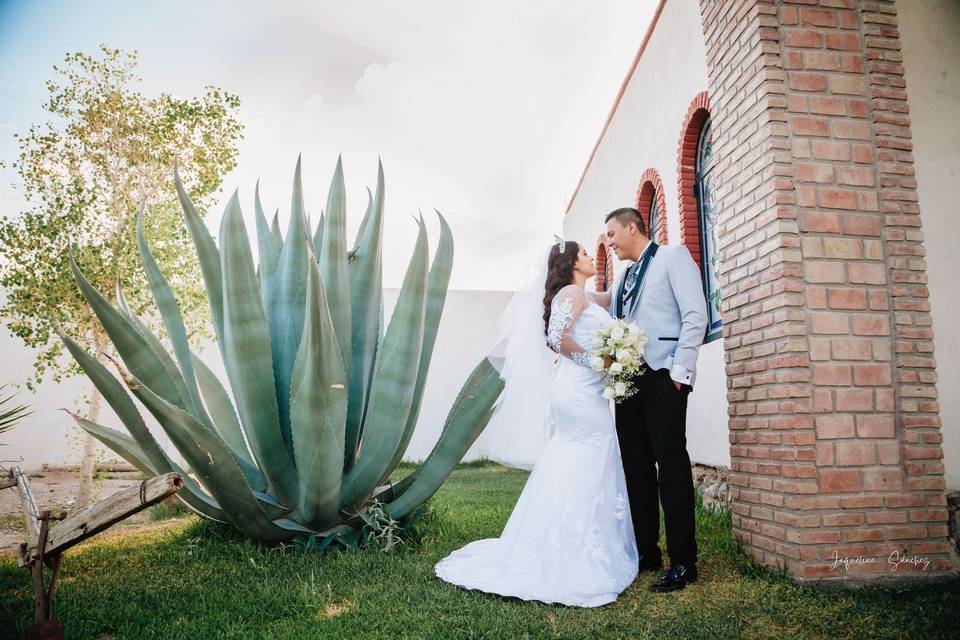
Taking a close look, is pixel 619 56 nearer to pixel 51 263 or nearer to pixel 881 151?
pixel 881 151

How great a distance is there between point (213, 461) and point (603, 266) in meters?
7.73

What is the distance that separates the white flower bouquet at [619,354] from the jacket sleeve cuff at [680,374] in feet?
0.54

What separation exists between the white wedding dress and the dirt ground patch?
5.38 ft

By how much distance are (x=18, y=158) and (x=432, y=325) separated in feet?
17.6

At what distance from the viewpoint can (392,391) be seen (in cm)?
316

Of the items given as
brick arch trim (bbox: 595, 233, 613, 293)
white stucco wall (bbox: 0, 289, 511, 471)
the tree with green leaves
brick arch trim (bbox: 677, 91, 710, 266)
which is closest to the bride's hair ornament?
brick arch trim (bbox: 677, 91, 710, 266)

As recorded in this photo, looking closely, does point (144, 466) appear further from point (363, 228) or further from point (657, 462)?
point (657, 462)

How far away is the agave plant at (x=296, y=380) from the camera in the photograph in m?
2.67

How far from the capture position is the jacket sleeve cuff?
2721mm

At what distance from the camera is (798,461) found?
253 cm

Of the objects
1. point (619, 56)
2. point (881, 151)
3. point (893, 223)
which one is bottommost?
point (893, 223)

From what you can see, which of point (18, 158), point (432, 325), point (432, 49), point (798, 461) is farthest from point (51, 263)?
point (798, 461)

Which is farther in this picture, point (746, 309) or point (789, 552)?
point (746, 309)

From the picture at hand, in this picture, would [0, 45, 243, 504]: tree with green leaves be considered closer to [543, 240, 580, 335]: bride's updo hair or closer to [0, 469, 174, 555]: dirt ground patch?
[0, 469, 174, 555]: dirt ground patch
